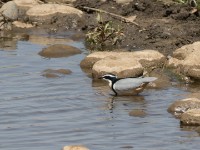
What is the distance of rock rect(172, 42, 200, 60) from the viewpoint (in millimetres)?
16370

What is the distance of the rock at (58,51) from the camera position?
18.1 meters

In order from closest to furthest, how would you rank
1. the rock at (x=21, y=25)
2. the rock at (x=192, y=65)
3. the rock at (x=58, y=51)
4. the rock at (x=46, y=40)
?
1. the rock at (x=192, y=65)
2. the rock at (x=58, y=51)
3. the rock at (x=46, y=40)
4. the rock at (x=21, y=25)

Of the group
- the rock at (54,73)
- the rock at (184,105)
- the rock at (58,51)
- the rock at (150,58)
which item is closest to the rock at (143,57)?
the rock at (150,58)

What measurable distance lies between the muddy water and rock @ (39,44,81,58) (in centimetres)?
36

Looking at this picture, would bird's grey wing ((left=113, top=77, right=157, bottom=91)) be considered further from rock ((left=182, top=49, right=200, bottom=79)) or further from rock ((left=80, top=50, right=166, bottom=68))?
rock ((left=80, top=50, right=166, bottom=68))

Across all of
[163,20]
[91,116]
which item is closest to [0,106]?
[91,116]

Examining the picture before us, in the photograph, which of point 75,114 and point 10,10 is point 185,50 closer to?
point 75,114

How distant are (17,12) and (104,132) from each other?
383 inches

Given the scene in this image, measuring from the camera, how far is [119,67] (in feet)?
51.7

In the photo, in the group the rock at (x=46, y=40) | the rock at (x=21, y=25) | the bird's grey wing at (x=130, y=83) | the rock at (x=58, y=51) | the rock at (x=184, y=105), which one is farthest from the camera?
the rock at (x=21, y=25)

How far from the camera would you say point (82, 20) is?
832 inches

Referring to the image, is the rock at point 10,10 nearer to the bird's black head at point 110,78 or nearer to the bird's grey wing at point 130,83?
the bird's black head at point 110,78

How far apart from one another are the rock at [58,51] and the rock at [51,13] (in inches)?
115

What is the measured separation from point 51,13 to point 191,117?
9.63m
